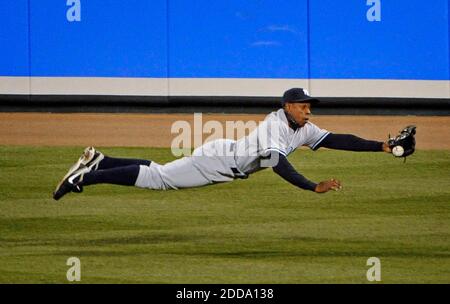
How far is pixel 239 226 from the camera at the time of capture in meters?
10.5

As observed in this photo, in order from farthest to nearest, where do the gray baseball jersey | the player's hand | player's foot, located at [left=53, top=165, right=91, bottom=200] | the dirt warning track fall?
the dirt warning track
player's foot, located at [left=53, top=165, right=91, bottom=200]
the gray baseball jersey
the player's hand

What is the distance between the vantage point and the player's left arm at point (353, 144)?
9.34 m

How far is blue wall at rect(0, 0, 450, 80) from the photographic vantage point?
1534cm

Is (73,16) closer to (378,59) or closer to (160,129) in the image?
(160,129)

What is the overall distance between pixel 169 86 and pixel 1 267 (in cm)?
723

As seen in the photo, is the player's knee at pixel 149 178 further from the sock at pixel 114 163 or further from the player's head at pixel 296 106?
the player's head at pixel 296 106

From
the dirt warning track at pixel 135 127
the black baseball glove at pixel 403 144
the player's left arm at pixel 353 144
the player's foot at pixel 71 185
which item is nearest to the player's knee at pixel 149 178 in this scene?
the player's foot at pixel 71 185

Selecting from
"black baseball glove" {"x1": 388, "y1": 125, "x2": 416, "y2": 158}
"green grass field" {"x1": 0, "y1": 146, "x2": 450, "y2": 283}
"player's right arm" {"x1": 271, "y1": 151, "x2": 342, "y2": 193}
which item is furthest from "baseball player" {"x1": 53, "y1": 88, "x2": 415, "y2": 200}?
"green grass field" {"x1": 0, "y1": 146, "x2": 450, "y2": 283}

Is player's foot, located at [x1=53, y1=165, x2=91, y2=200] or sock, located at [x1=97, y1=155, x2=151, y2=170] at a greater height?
sock, located at [x1=97, y1=155, x2=151, y2=170]

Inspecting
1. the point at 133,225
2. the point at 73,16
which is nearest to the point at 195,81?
the point at 73,16

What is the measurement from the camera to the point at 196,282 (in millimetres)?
8305

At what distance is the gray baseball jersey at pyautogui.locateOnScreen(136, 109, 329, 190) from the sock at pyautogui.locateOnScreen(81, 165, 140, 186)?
0.06 m

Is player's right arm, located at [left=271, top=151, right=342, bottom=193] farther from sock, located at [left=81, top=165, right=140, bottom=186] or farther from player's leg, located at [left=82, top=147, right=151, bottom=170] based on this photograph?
player's leg, located at [left=82, top=147, right=151, bottom=170]

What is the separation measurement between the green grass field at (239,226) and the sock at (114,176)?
518 millimetres
